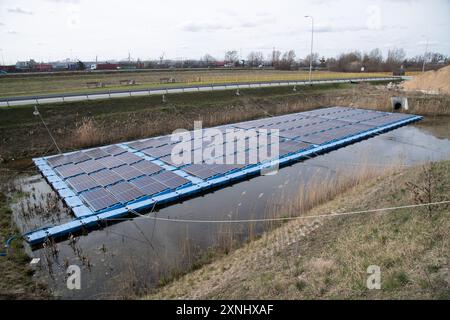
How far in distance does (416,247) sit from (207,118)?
21.5 m

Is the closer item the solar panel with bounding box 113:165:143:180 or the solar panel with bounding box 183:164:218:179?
the solar panel with bounding box 113:165:143:180

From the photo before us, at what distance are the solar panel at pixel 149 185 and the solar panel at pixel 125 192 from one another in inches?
10.2

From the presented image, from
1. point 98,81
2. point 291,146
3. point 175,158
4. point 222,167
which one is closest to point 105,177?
point 175,158

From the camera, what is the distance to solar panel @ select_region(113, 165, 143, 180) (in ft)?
49.8

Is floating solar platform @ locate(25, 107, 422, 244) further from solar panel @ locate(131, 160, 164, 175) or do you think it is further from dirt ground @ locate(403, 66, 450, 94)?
dirt ground @ locate(403, 66, 450, 94)

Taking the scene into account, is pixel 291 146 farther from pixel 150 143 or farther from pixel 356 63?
pixel 356 63

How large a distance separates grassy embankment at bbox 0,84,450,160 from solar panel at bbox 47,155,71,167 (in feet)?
6.40

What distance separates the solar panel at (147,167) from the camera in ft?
51.7

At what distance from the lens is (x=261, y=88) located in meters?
36.5

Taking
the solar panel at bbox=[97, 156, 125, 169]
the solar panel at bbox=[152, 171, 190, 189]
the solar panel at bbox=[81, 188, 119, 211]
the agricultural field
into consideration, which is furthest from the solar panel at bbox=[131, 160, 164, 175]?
the agricultural field

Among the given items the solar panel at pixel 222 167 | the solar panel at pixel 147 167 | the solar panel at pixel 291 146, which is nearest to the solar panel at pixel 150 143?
the solar panel at pixel 147 167

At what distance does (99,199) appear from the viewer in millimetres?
12992

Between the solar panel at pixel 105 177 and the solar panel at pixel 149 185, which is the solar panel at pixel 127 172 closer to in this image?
the solar panel at pixel 105 177

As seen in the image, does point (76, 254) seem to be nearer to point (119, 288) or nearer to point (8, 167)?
point (119, 288)
